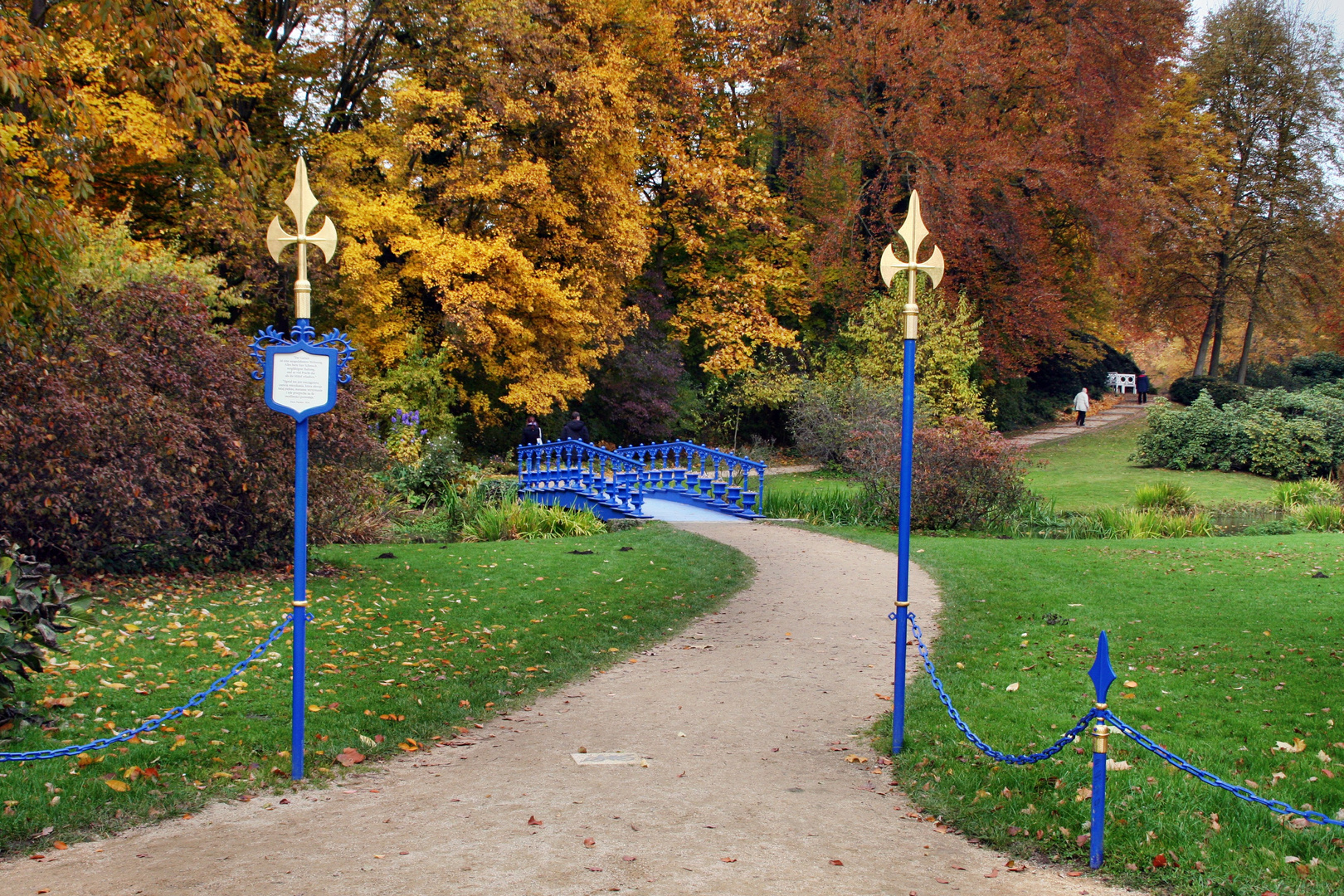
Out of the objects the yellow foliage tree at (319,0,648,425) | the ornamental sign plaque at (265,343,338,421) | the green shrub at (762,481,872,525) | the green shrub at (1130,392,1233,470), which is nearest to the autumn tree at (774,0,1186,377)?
the green shrub at (1130,392,1233,470)

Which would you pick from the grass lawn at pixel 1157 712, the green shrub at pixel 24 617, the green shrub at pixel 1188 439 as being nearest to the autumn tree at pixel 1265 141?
the green shrub at pixel 1188 439

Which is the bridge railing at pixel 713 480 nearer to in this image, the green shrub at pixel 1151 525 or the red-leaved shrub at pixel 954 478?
the red-leaved shrub at pixel 954 478

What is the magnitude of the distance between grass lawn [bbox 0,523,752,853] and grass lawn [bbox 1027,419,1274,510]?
12300 millimetres

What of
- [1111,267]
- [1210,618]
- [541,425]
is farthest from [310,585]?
[1111,267]

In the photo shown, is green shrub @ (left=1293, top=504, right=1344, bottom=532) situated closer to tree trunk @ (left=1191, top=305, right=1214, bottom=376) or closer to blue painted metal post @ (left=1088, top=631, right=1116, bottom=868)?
blue painted metal post @ (left=1088, top=631, right=1116, bottom=868)

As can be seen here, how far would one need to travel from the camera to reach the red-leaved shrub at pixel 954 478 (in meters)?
17.7

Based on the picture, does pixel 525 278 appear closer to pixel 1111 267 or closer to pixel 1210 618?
pixel 1210 618

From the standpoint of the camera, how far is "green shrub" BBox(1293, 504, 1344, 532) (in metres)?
18.8

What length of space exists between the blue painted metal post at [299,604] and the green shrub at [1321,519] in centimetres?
1898

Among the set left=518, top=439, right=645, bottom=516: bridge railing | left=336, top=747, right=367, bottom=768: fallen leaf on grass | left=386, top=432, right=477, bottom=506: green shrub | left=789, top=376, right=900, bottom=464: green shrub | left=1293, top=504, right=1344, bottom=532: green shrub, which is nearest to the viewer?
left=336, top=747, right=367, bottom=768: fallen leaf on grass

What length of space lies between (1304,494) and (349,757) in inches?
844

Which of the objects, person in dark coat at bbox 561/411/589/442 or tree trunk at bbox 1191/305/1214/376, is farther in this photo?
tree trunk at bbox 1191/305/1214/376

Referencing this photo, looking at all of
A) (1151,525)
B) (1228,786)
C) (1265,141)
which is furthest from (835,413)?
(1265,141)

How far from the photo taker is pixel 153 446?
10516 mm
